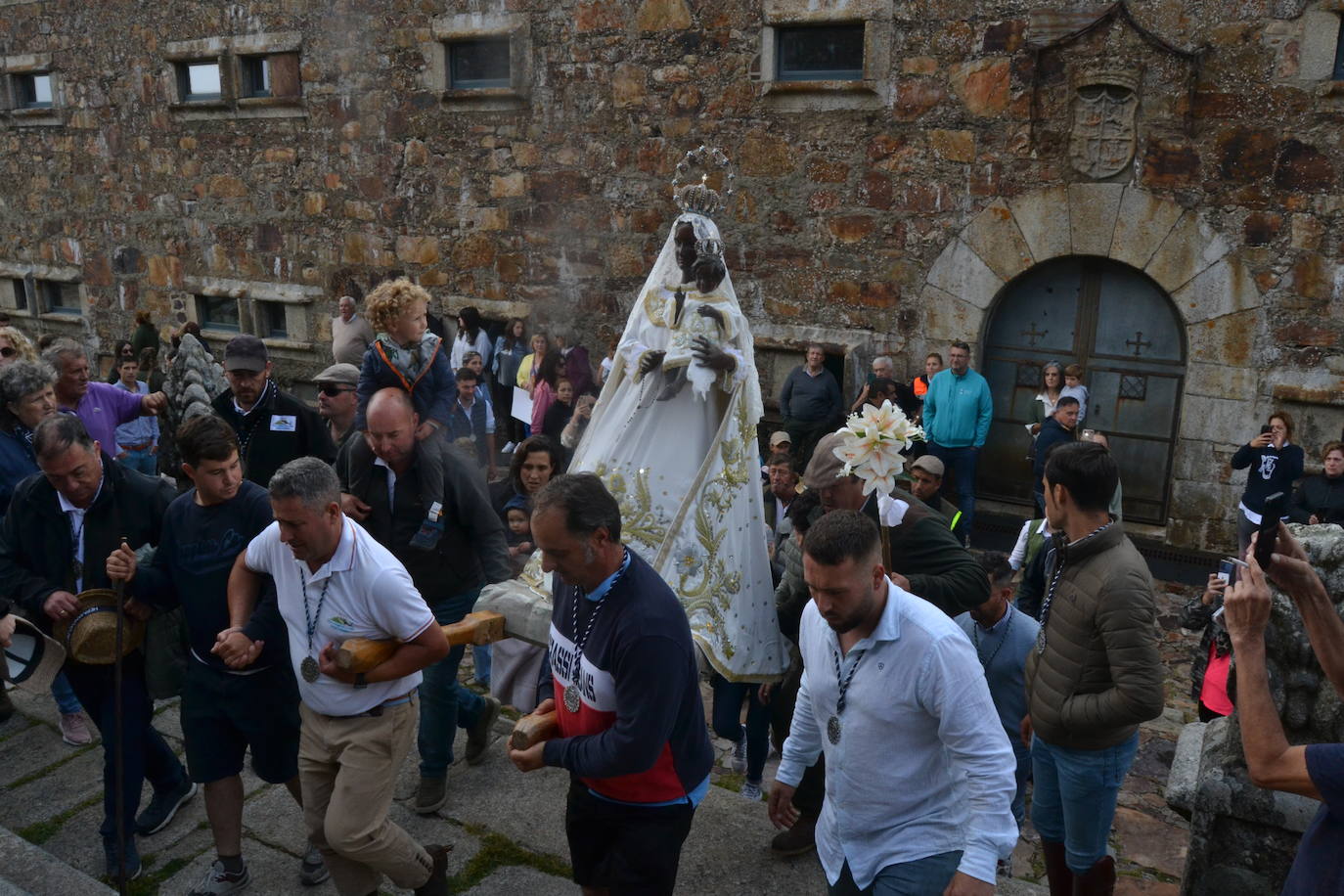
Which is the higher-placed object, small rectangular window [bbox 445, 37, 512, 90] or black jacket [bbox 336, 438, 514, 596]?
small rectangular window [bbox 445, 37, 512, 90]

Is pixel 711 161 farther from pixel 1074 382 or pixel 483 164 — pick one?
pixel 1074 382

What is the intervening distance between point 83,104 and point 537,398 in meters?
8.47

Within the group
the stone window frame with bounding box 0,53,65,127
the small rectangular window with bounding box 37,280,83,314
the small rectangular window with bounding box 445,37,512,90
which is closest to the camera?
the small rectangular window with bounding box 445,37,512,90

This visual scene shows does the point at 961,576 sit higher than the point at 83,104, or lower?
lower

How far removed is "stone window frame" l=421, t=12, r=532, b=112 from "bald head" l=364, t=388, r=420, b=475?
706 centimetres

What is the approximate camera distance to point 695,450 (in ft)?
16.2

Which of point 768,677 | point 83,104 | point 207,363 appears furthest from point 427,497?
point 83,104

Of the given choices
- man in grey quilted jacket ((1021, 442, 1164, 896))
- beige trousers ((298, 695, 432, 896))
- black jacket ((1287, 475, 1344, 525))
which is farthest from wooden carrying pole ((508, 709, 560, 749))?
black jacket ((1287, 475, 1344, 525))

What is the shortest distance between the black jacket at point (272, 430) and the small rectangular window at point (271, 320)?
791cm

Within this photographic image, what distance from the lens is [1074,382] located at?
827 centimetres

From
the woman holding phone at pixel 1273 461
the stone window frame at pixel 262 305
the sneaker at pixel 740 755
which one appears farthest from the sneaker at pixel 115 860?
the stone window frame at pixel 262 305

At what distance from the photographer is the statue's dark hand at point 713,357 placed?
16.0 feet

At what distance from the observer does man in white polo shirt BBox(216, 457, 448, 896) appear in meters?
3.14

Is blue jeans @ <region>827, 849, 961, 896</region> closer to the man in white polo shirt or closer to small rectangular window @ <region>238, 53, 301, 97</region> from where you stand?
the man in white polo shirt
